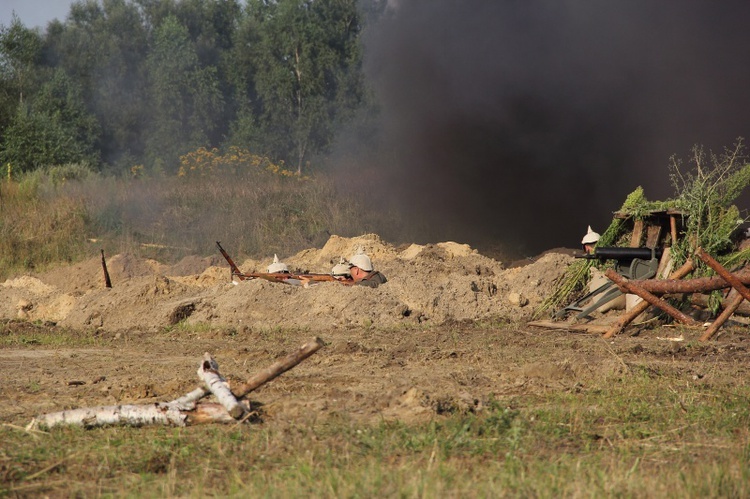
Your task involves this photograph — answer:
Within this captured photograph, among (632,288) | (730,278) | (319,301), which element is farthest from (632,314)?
(319,301)

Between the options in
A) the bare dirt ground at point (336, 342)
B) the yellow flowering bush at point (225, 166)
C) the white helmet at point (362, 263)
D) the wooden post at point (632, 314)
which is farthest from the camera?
the yellow flowering bush at point (225, 166)

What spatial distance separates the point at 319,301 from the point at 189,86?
27.9m

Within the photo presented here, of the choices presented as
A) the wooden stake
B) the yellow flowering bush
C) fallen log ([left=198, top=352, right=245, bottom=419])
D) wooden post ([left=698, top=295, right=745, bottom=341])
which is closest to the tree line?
the yellow flowering bush

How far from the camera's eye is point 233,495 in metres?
4.81

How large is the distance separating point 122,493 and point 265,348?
6563 millimetres

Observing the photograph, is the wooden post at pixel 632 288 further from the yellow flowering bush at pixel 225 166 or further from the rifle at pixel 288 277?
the yellow flowering bush at pixel 225 166

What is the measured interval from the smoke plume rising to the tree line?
374 inches

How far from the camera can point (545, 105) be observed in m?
24.9

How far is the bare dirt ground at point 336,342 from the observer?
776 centimetres

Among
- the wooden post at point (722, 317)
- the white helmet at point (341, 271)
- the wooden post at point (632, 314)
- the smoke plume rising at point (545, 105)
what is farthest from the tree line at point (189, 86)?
the wooden post at point (722, 317)

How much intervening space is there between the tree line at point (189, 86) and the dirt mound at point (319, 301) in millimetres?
19278

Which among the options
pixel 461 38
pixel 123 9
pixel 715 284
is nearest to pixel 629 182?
pixel 461 38

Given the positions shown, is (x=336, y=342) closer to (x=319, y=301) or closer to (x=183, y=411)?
(x=319, y=301)

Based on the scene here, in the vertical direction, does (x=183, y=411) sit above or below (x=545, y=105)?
below
